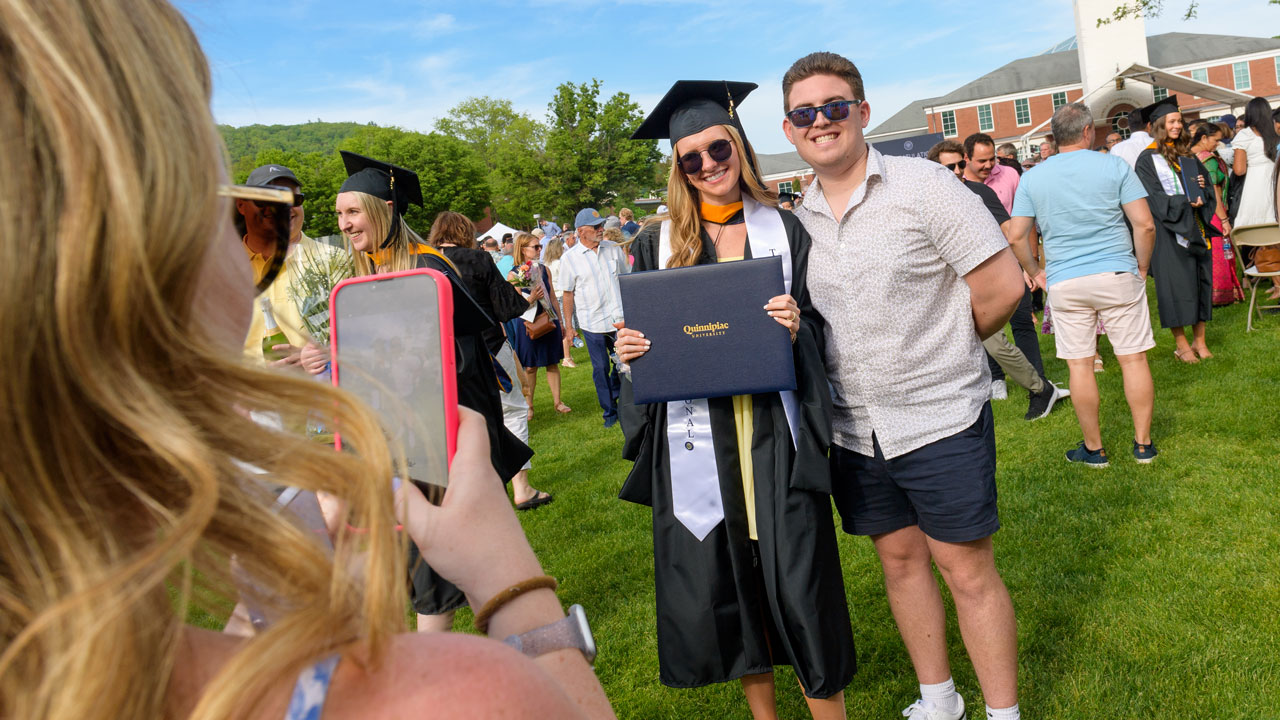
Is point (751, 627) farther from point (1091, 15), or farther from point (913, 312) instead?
point (1091, 15)

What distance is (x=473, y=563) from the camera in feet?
3.22

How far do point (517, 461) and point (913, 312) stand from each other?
6.34 feet

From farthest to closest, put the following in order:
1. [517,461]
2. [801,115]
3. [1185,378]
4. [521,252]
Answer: [521,252] < [1185,378] < [517,461] < [801,115]

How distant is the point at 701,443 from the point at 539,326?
696cm

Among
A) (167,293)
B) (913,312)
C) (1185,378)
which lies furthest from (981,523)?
(1185,378)

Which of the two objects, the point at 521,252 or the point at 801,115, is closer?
the point at 801,115

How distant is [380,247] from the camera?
4016 millimetres

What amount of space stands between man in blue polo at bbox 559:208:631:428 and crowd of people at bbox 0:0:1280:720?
2.76 m

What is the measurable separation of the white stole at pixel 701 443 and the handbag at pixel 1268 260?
26.7 ft

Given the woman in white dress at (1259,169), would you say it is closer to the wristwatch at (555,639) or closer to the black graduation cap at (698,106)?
the black graduation cap at (698,106)

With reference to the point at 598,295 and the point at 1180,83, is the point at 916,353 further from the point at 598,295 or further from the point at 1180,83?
the point at 1180,83

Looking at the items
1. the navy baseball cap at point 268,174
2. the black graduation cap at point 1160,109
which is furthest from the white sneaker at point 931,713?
the black graduation cap at point 1160,109

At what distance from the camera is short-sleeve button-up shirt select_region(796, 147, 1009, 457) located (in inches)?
109

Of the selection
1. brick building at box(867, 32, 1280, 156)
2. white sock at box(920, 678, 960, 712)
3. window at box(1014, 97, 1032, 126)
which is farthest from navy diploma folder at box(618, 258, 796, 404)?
window at box(1014, 97, 1032, 126)
